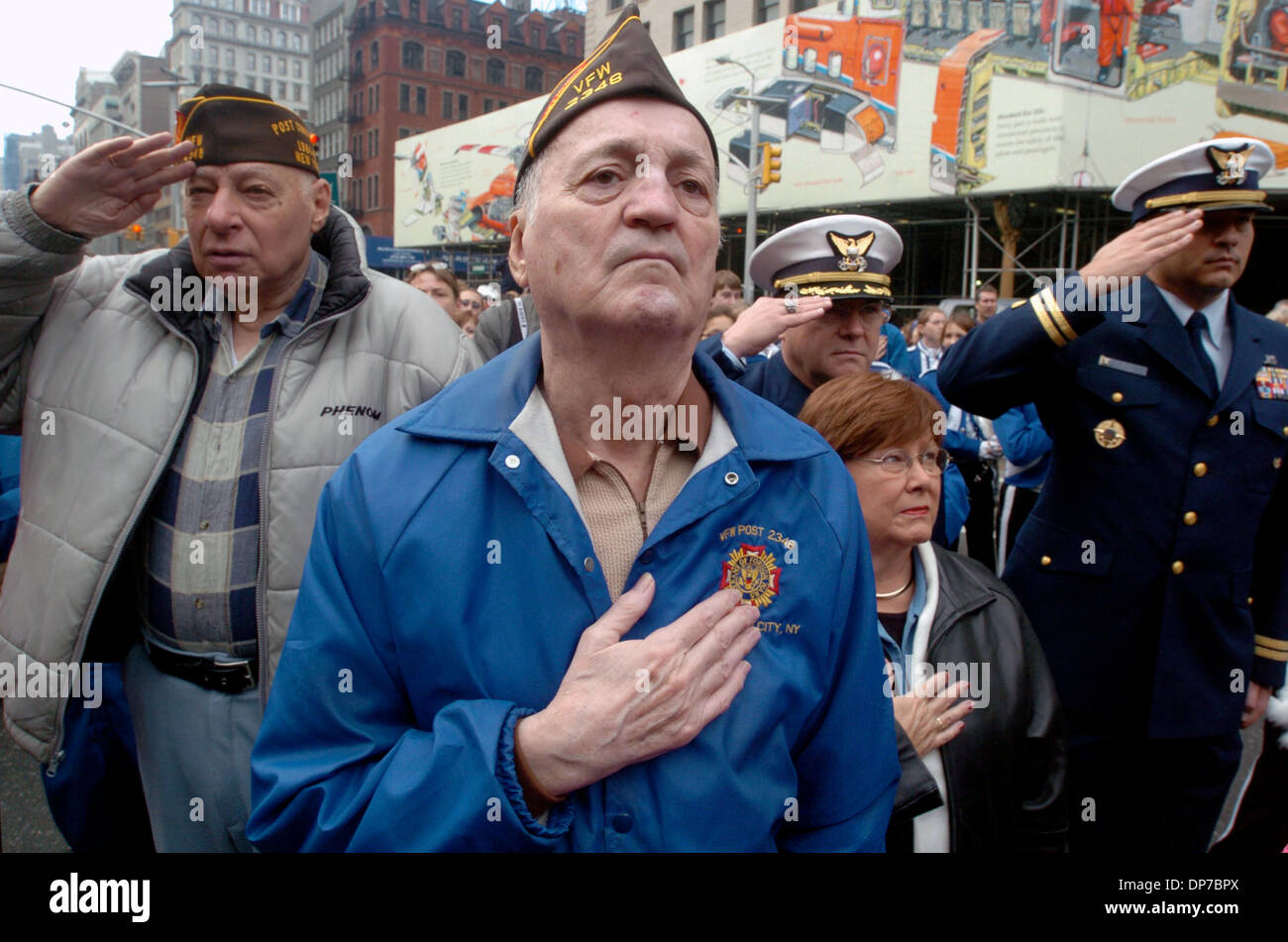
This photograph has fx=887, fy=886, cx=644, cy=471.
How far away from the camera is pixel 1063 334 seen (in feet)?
8.43

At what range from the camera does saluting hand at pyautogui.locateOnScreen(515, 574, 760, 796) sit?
1.25 meters

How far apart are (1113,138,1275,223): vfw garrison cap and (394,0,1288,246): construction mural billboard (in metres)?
13.9

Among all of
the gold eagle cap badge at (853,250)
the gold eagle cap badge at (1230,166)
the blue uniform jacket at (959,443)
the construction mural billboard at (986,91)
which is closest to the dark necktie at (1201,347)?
the gold eagle cap badge at (1230,166)

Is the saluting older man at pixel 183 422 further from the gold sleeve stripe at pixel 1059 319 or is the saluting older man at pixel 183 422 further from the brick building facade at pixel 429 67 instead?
the brick building facade at pixel 429 67

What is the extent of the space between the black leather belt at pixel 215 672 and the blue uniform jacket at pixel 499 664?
2.52ft

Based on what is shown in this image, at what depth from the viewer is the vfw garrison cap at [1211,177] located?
2.70 meters

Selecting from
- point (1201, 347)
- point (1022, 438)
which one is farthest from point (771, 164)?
point (1201, 347)

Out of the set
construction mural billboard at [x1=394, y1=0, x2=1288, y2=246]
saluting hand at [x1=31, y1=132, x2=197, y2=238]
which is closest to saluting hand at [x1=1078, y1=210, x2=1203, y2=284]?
saluting hand at [x1=31, y1=132, x2=197, y2=238]

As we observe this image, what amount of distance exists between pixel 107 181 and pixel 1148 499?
2.99 meters

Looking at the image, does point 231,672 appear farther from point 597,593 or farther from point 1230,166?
point 1230,166

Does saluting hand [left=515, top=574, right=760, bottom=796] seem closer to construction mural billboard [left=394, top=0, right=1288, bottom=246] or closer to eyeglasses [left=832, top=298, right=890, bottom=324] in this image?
eyeglasses [left=832, top=298, right=890, bottom=324]

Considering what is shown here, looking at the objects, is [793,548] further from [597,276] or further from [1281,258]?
[1281,258]

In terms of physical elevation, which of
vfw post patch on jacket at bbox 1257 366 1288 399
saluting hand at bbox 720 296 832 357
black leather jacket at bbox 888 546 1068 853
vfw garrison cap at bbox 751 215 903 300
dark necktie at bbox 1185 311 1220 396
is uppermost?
vfw garrison cap at bbox 751 215 903 300

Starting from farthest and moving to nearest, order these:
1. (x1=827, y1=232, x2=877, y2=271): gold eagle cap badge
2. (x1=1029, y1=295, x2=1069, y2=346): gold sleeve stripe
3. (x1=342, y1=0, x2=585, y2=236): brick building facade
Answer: (x1=342, y1=0, x2=585, y2=236): brick building facade, (x1=827, y1=232, x2=877, y2=271): gold eagle cap badge, (x1=1029, y1=295, x2=1069, y2=346): gold sleeve stripe
